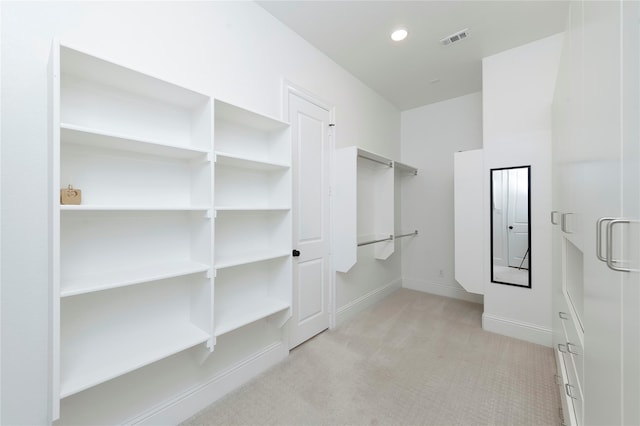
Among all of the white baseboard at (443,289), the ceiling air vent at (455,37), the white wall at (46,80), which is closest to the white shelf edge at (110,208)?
the white wall at (46,80)

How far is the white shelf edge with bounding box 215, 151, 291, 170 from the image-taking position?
1.71m

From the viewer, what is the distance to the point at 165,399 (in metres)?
1.60

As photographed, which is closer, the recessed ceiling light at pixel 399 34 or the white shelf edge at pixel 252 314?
the white shelf edge at pixel 252 314

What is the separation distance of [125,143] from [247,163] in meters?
0.73

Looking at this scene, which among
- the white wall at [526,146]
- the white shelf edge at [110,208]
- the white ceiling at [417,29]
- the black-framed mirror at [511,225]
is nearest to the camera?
the white shelf edge at [110,208]

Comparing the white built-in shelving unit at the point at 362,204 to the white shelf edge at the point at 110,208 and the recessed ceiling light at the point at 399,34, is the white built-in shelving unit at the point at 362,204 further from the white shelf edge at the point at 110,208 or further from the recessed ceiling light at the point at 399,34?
the white shelf edge at the point at 110,208

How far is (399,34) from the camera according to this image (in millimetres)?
2502

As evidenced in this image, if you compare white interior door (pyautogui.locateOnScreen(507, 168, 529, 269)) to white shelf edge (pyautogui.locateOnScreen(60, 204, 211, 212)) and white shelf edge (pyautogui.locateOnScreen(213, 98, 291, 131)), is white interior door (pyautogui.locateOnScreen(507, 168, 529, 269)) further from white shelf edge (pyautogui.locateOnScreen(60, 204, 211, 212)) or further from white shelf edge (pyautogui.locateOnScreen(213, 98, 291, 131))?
white shelf edge (pyautogui.locateOnScreen(60, 204, 211, 212))

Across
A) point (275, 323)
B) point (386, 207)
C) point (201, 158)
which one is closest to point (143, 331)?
point (275, 323)

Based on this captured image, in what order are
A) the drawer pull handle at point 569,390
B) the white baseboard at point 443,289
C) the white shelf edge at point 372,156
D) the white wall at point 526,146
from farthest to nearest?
1. the white baseboard at point 443,289
2. the white shelf edge at point 372,156
3. the white wall at point 526,146
4. the drawer pull handle at point 569,390

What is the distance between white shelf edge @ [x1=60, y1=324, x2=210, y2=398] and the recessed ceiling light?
297cm

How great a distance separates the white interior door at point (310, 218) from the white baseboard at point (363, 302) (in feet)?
0.87

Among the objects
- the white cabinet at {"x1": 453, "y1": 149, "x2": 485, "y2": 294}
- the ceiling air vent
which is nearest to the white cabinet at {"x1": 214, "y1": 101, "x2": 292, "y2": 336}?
the ceiling air vent

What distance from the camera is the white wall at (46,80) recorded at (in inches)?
45.1
